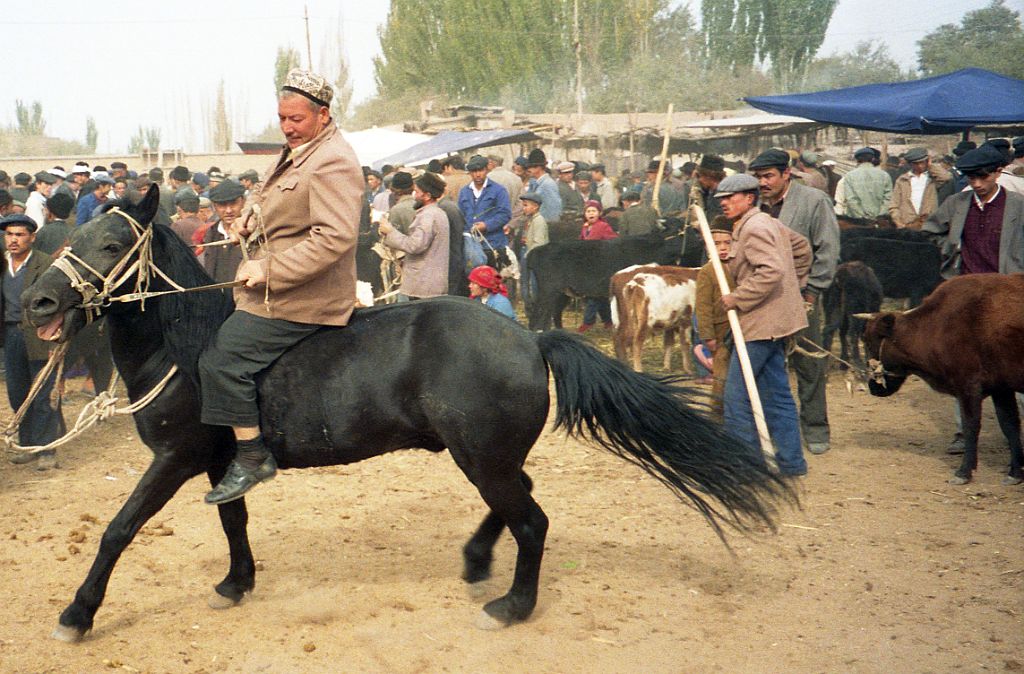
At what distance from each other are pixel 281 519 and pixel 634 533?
2.29 metres

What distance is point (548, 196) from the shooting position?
1600cm

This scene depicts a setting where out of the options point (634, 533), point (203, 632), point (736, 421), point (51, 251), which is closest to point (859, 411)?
point (736, 421)

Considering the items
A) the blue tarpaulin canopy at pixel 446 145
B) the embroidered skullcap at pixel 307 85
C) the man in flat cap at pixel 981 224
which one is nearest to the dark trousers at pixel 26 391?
the embroidered skullcap at pixel 307 85

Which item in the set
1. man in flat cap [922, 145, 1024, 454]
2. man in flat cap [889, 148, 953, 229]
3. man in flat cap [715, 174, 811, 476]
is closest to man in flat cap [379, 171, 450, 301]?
man in flat cap [715, 174, 811, 476]

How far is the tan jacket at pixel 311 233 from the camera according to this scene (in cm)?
441

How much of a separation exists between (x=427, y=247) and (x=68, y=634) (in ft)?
17.0

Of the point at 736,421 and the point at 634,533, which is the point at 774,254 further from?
the point at 634,533

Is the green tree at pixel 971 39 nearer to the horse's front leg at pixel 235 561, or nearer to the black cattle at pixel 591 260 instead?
the black cattle at pixel 591 260

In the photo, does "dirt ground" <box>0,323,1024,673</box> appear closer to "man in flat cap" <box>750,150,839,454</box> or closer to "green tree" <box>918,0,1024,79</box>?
"man in flat cap" <box>750,150,839,454</box>

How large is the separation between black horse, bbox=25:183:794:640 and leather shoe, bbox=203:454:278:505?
14 centimetres

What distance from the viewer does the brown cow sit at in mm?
6738

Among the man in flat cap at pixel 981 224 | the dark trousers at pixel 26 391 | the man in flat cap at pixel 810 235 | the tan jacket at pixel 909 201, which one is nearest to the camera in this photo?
the man in flat cap at pixel 981 224

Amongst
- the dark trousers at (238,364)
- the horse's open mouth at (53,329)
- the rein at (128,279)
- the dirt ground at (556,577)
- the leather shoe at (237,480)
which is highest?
the rein at (128,279)

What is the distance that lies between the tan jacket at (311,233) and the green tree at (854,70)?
50.1 m
